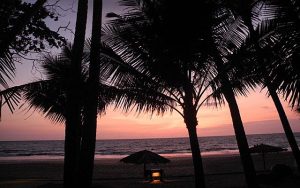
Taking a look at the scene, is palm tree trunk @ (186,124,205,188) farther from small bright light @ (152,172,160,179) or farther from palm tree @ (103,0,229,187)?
small bright light @ (152,172,160,179)

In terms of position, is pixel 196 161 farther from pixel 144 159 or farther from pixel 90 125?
pixel 144 159

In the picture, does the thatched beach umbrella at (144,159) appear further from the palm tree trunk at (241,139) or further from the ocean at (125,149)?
the ocean at (125,149)

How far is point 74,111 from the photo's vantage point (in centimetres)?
590

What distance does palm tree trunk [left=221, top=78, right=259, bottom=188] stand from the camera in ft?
24.1

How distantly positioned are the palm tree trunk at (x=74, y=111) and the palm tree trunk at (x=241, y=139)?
338 cm

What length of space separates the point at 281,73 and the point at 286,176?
9.96 m

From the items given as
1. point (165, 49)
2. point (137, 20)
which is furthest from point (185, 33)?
point (137, 20)

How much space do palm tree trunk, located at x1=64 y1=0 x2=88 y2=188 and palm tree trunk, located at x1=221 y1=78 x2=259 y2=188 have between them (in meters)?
3.38

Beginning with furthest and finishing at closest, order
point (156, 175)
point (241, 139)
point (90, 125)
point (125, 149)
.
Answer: point (125, 149) → point (156, 175) → point (241, 139) → point (90, 125)

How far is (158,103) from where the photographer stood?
329 inches

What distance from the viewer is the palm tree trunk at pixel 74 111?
5906 millimetres

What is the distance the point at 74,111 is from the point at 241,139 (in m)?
3.95

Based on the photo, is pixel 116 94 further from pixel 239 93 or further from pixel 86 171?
pixel 239 93

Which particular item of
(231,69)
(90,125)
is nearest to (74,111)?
(90,125)
